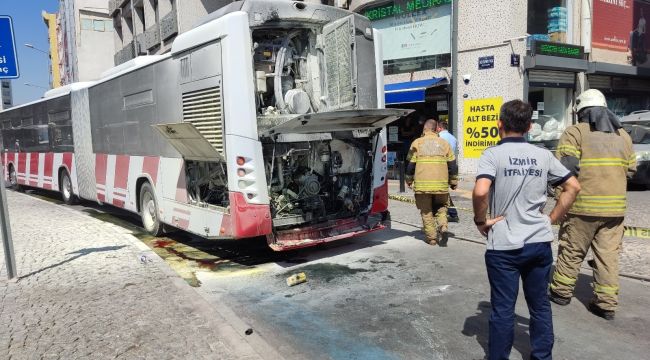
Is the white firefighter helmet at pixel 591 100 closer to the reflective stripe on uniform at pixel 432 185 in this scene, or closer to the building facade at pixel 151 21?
the reflective stripe on uniform at pixel 432 185

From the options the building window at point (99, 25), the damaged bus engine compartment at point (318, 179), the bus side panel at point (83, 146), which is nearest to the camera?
the damaged bus engine compartment at point (318, 179)

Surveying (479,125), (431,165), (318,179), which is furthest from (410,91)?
(318,179)

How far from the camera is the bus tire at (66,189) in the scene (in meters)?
13.2

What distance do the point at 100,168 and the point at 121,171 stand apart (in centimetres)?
138

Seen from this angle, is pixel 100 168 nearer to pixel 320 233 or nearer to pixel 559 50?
pixel 320 233

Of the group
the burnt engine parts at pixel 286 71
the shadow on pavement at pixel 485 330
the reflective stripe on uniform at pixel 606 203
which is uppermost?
the burnt engine parts at pixel 286 71

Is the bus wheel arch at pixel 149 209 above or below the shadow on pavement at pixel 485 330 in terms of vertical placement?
above

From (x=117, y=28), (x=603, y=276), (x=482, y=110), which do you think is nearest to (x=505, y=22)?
(x=482, y=110)

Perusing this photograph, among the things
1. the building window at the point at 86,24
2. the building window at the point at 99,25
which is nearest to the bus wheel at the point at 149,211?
the building window at the point at 86,24

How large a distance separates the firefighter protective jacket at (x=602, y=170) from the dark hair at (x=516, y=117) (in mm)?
1523

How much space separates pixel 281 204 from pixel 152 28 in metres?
25.2

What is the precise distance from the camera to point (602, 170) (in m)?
4.41

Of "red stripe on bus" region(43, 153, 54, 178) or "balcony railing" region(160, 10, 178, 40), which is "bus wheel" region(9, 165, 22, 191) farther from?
"balcony railing" region(160, 10, 178, 40)

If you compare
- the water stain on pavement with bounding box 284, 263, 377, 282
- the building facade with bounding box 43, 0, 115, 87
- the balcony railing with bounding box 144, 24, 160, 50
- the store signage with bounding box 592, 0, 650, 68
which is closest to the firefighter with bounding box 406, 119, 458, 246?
the water stain on pavement with bounding box 284, 263, 377, 282
